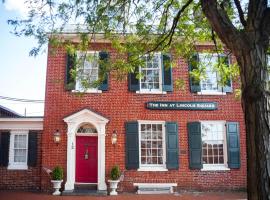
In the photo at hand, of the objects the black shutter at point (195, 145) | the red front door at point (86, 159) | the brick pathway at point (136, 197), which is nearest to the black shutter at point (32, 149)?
the brick pathway at point (136, 197)

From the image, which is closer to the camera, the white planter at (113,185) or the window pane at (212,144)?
the white planter at (113,185)

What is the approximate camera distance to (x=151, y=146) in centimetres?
1543

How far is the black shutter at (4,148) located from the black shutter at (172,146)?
736cm

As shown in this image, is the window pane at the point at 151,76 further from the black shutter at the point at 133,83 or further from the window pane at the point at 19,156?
the window pane at the point at 19,156

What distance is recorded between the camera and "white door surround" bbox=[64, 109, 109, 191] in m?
14.9

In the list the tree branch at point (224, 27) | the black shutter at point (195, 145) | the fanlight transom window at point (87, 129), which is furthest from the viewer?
the fanlight transom window at point (87, 129)

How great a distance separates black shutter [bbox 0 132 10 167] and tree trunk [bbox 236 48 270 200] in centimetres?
1333

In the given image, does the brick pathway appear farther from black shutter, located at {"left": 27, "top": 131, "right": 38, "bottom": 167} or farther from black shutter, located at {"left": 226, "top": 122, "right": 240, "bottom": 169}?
black shutter, located at {"left": 27, "top": 131, "right": 38, "bottom": 167}

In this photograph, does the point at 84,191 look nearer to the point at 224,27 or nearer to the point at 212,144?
the point at 212,144

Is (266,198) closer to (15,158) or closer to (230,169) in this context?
(230,169)

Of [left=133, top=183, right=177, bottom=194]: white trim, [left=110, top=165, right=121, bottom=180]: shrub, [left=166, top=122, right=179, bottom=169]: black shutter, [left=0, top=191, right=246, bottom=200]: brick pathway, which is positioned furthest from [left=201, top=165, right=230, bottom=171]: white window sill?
[left=110, top=165, right=121, bottom=180]: shrub

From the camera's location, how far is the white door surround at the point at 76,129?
14.9 metres

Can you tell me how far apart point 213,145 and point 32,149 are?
8.28 m

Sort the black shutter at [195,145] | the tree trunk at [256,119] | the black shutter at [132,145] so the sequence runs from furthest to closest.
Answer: the black shutter at [195,145] → the black shutter at [132,145] → the tree trunk at [256,119]
